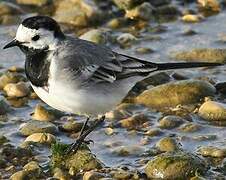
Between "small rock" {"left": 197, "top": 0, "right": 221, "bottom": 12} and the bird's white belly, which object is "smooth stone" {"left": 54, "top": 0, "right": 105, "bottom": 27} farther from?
the bird's white belly

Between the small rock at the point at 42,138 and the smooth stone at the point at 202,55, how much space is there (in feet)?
8.68

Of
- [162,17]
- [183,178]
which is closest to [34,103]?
[183,178]

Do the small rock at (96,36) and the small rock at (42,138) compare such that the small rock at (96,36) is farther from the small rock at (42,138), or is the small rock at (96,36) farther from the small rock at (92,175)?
the small rock at (92,175)

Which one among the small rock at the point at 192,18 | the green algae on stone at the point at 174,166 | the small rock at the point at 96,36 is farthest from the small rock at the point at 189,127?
the small rock at the point at 192,18

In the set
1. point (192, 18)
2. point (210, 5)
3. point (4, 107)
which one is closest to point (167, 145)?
point (4, 107)

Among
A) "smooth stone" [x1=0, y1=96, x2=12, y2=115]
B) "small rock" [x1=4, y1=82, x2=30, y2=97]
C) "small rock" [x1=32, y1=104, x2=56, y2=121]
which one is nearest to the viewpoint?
"small rock" [x1=32, y1=104, x2=56, y2=121]

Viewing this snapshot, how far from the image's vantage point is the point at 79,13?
10742mm

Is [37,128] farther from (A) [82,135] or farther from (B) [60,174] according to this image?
(B) [60,174]

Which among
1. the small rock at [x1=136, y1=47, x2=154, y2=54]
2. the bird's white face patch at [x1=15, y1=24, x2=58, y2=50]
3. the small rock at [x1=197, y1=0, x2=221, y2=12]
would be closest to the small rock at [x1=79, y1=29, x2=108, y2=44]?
the small rock at [x1=136, y1=47, x2=154, y2=54]

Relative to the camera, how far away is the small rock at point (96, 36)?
9797 mm

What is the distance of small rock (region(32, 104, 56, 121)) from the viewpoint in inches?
313

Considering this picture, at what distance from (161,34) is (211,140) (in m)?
3.30

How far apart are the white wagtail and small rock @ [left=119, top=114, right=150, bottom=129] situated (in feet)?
2.27

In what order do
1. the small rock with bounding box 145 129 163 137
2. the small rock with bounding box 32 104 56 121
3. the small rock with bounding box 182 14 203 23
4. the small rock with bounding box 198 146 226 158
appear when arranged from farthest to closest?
the small rock with bounding box 182 14 203 23 → the small rock with bounding box 32 104 56 121 → the small rock with bounding box 145 129 163 137 → the small rock with bounding box 198 146 226 158
